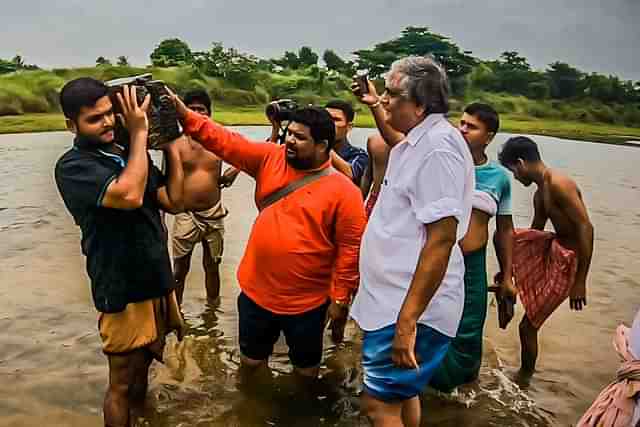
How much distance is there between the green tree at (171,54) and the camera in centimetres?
2244

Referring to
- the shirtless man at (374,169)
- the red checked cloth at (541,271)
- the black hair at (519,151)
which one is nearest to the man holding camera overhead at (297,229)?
the shirtless man at (374,169)

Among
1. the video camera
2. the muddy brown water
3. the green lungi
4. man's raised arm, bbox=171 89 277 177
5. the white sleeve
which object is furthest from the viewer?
the video camera

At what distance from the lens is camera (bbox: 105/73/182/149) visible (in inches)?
97.2

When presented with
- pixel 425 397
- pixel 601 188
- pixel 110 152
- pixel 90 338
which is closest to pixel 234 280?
pixel 90 338

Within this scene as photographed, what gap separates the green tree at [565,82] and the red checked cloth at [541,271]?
2379cm

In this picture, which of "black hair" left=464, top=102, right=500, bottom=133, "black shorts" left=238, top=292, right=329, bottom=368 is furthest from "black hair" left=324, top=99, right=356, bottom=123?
"black shorts" left=238, top=292, right=329, bottom=368

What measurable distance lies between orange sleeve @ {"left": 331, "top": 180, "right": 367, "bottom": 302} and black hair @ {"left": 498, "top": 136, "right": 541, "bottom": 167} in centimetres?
111

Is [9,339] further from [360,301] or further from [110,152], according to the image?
[360,301]

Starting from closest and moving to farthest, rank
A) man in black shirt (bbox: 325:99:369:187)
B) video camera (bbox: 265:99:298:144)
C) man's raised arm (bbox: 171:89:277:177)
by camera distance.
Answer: man's raised arm (bbox: 171:89:277:177)
video camera (bbox: 265:99:298:144)
man in black shirt (bbox: 325:99:369:187)

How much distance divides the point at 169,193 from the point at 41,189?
817cm

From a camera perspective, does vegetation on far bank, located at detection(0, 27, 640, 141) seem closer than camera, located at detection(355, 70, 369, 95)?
No

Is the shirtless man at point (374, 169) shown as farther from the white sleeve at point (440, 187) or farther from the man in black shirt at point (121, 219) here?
the white sleeve at point (440, 187)

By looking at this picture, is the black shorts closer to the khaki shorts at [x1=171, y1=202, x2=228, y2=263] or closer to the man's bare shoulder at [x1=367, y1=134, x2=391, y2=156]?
the man's bare shoulder at [x1=367, y1=134, x2=391, y2=156]

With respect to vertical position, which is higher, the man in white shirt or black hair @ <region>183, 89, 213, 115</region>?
black hair @ <region>183, 89, 213, 115</region>
